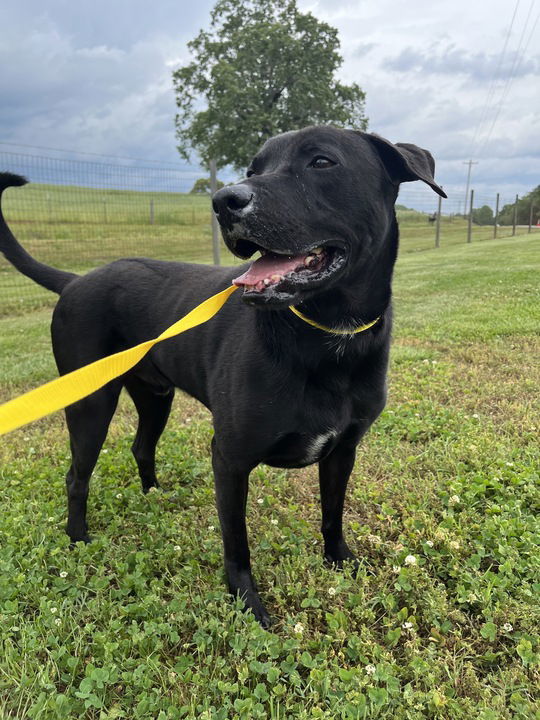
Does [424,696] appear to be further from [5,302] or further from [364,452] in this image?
[5,302]

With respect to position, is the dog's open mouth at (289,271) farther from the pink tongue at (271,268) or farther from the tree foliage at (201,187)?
the tree foliage at (201,187)

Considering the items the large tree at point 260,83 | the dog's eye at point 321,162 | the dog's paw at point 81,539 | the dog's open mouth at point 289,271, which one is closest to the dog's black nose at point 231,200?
the dog's open mouth at point 289,271

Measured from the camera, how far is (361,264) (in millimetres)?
2068

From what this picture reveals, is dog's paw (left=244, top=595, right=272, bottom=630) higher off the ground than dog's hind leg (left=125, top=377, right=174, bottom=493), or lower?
lower

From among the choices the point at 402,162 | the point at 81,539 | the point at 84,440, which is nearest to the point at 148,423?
the point at 84,440

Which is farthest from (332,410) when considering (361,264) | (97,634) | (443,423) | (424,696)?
(443,423)

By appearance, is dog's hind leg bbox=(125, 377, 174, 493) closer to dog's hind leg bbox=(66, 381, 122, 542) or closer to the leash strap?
dog's hind leg bbox=(66, 381, 122, 542)

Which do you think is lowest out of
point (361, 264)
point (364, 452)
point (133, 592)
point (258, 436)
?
point (133, 592)

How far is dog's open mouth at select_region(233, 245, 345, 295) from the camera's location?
183 centimetres

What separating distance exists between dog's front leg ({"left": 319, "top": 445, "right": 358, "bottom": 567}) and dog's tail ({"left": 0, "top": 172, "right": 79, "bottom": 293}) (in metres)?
1.87

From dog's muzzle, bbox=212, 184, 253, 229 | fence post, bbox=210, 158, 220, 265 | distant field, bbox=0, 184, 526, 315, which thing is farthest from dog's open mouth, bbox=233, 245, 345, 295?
fence post, bbox=210, 158, 220, 265

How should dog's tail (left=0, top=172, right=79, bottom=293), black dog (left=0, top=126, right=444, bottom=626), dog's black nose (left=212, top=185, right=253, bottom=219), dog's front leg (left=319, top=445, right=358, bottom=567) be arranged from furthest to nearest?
dog's tail (left=0, top=172, right=79, bottom=293)
dog's front leg (left=319, top=445, right=358, bottom=567)
black dog (left=0, top=126, right=444, bottom=626)
dog's black nose (left=212, top=185, right=253, bottom=219)

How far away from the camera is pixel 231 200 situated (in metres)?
1.75

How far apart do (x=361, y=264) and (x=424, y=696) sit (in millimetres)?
1605
